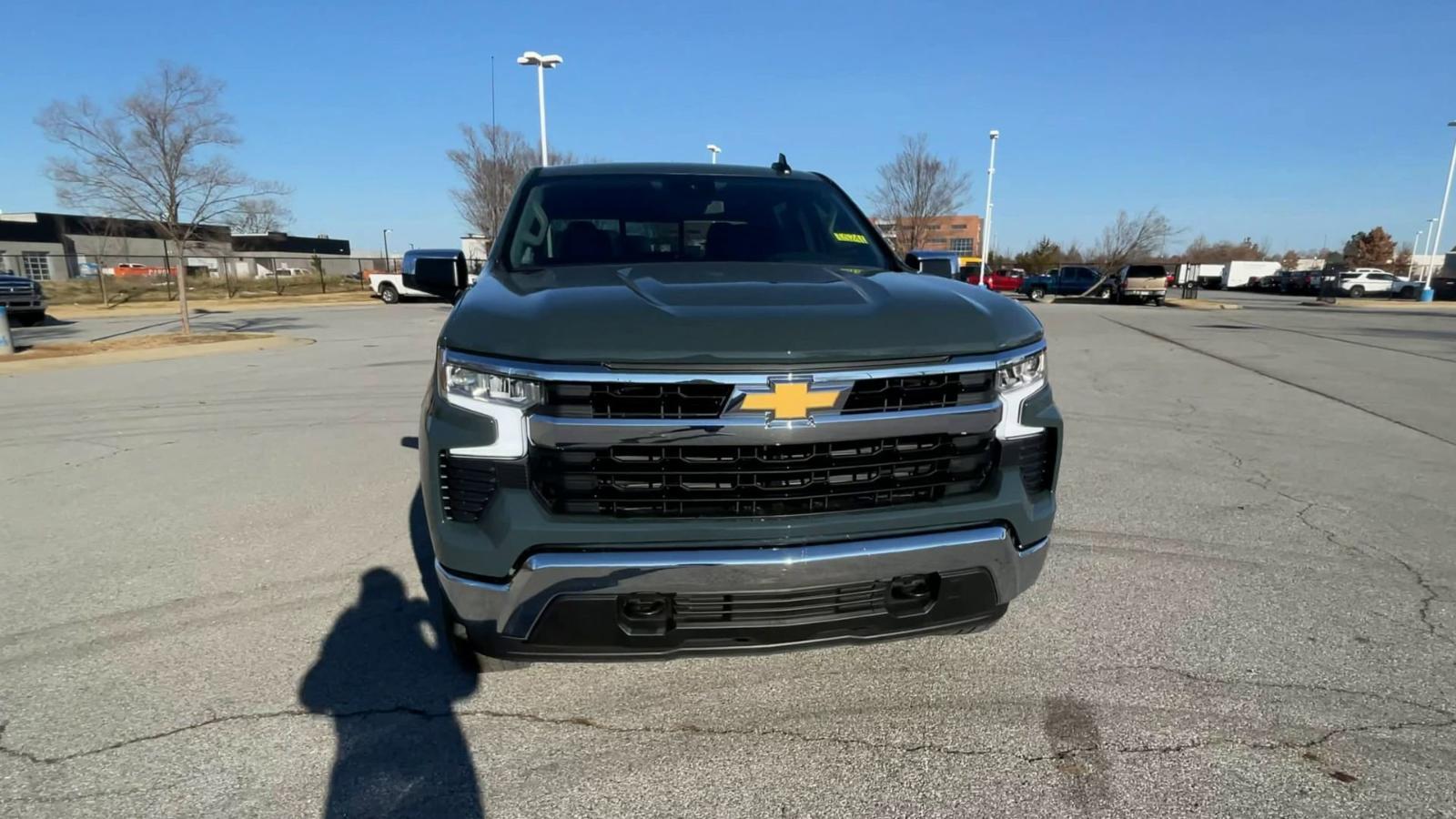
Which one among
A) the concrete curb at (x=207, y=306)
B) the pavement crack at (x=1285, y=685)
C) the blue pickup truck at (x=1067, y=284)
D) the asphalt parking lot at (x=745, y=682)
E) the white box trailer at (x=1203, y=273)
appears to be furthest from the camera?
the white box trailer at (x=1203, y=273)

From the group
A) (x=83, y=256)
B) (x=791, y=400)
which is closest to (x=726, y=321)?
(x=791, y=400)

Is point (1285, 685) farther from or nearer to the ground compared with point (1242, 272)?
nearer to the ground

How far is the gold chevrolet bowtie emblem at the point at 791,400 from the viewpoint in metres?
2.06

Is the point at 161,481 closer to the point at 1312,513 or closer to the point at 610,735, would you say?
the point at 610,735

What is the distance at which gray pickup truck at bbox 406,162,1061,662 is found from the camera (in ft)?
6.70

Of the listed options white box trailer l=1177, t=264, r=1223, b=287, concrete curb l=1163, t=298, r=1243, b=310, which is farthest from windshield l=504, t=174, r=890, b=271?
white box trailer l=1177, t=264, r=1223, b=287

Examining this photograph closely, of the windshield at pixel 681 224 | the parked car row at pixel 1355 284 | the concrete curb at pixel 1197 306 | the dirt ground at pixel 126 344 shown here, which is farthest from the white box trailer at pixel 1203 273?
the windshield at pixel 681 224

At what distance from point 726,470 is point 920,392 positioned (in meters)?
0.59

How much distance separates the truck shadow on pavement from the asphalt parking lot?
1cm

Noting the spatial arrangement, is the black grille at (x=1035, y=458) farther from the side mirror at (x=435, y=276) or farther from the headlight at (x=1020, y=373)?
the side mirror at (x=435, y=276)

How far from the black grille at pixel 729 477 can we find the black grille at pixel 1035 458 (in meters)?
0.25

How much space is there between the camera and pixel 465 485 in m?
2.12

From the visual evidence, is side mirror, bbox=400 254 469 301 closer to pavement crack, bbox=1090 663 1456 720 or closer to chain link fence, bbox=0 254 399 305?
pavement crack, bbox=1090 663 1456 720

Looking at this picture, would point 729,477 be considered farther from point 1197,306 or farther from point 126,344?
point 1197,306
